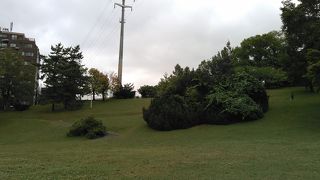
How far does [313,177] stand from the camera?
46.0ft

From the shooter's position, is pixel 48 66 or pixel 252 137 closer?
pixel 252 137

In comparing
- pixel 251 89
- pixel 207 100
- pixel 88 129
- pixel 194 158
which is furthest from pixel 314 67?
pixel 194 158

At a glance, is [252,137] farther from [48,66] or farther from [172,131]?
[48,66]

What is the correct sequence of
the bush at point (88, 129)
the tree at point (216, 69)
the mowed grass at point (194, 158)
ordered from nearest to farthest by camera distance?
the mowed grass at point (194, 158)
the bush at point (88, 129)
the tree at point (216, 69)

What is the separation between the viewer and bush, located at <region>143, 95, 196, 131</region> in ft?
135

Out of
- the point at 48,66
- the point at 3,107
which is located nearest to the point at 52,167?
the point at 48,66

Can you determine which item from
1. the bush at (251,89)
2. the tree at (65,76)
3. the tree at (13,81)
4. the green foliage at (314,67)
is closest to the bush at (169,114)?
the bush at (251,89)

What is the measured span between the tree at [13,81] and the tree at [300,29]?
142 feet

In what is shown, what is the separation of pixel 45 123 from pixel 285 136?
90.6ft

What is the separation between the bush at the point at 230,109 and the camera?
4100 centimetres

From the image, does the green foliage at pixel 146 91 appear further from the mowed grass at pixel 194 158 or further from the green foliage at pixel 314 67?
the green foliage at pixel 314 67

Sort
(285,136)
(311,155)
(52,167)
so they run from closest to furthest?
(52,167)
(311,155)
(285,136)

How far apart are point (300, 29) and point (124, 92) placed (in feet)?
143

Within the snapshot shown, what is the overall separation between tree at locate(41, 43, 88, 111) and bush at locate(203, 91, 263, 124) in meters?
32.1
